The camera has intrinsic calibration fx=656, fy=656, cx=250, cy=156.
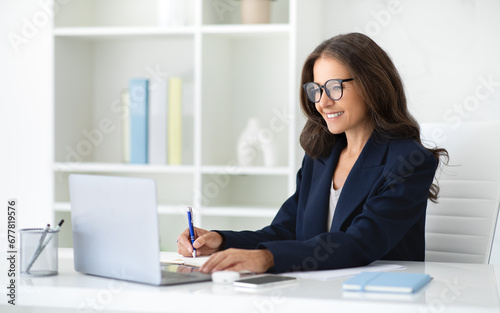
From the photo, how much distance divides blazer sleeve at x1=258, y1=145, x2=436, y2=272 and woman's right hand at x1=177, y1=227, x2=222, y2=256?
17cm

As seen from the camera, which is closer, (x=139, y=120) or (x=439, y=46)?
(x=439, y=46)

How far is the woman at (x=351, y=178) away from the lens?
61.2 inches

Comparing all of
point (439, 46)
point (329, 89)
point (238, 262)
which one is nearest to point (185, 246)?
point (238, 262)

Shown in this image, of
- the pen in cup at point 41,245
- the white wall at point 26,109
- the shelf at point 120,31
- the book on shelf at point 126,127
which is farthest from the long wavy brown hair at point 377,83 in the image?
the white wall at point 26,109

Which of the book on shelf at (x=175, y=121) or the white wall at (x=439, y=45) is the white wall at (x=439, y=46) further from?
the book on shelf at (x=175, y=121)

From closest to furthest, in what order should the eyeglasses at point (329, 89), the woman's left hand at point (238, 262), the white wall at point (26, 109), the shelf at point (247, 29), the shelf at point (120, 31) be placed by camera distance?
the woman's left hand at point (238, 262), the eyeglasses at point (329, 89), the shelf at point (247, 29), the shelf at point (120, 31), the white wall at point (26, 109)

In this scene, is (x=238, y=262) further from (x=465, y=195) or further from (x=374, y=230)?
(x=465, y=195)

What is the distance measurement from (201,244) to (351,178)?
46 cm

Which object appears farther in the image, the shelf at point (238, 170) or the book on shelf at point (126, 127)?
the book on shelf at point (126, 127)

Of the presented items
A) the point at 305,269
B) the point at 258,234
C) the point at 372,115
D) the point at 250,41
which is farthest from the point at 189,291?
the point at 250,41

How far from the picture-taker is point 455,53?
2824mm

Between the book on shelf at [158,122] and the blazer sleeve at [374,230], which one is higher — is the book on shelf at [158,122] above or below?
above

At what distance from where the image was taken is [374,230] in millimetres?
1613

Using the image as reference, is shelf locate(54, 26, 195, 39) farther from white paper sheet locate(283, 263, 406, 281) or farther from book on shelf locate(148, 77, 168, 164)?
white paper sheet locate(283, 263, 406, 281)
